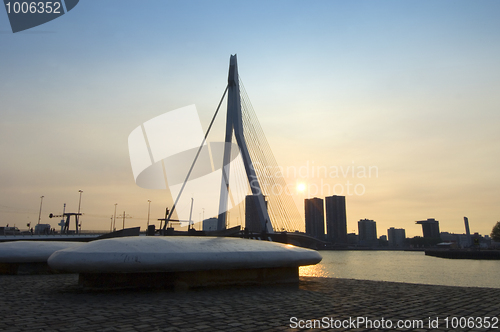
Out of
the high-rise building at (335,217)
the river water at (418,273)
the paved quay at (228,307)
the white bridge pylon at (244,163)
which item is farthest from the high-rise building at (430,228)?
the paved quay at (228,307)

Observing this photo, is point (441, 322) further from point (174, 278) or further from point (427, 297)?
point (174, 278)

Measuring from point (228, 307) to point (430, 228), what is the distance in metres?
186

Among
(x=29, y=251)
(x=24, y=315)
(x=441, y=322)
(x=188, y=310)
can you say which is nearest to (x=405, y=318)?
(x=441, y=322)

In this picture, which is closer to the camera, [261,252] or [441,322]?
[441,322]

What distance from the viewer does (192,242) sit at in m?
8.50

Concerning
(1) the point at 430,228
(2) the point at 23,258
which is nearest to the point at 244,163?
(2) the point at 23,258

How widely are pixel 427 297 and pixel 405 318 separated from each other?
228 centimetres

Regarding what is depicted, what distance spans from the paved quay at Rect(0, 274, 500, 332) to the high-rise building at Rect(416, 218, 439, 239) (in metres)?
181

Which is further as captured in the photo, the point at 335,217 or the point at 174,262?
the point at 335,217

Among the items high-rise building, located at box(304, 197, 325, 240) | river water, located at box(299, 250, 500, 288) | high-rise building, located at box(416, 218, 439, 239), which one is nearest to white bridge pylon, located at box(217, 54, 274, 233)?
river water, located at box(299, 250, 500, 288)

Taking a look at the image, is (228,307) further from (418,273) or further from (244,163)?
(418,273)

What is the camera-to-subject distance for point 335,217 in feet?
373

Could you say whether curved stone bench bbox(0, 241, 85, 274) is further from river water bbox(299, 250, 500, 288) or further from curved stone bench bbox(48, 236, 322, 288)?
river water bbox(299, 250, 500, 288)

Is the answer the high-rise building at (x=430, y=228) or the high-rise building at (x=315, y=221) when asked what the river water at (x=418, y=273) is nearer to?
the high-rise building at (x=315, y=221)
